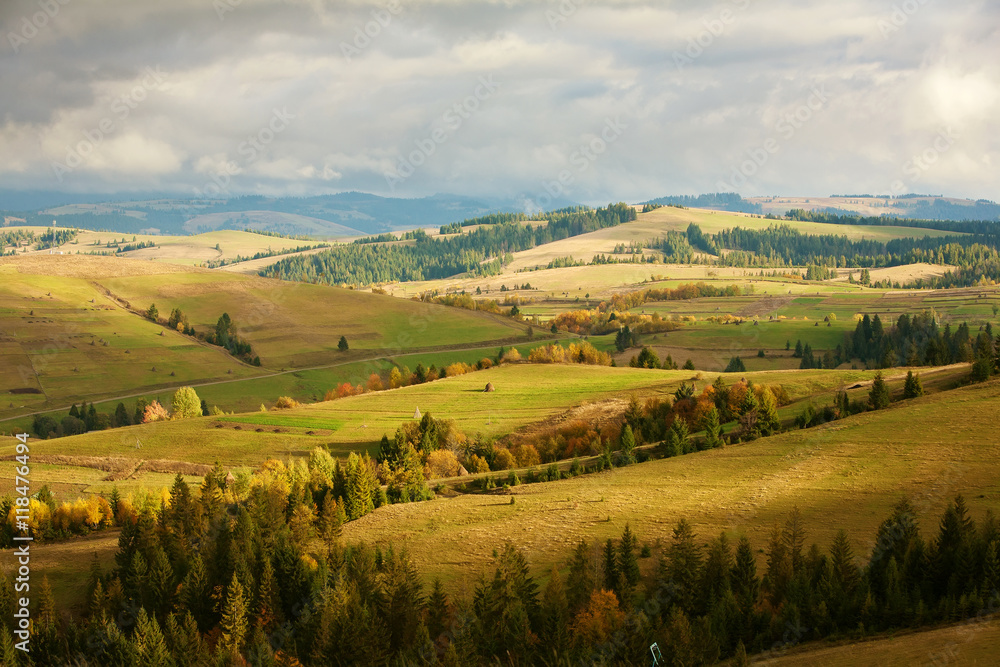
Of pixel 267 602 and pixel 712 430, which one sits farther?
pixel 712 430

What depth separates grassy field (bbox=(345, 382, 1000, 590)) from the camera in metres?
61.7

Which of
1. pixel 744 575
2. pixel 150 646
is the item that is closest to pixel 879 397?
Answer: pixel 744 575

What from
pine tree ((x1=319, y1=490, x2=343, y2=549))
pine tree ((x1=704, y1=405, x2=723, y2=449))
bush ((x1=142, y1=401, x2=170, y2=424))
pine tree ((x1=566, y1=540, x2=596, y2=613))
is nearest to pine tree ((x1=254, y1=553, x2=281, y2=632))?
pine tree ((x1=319, y1=490, x2=343, y2=549))

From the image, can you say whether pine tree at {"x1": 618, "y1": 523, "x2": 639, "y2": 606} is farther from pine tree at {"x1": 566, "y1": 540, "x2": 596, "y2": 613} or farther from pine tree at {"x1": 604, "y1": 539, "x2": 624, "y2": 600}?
pine tree at {"x1": 566, "y1": 540, "x2": 596, "y2": 613}

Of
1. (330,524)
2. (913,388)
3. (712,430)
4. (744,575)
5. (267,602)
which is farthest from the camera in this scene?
(712,430)

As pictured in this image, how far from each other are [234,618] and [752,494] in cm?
4334

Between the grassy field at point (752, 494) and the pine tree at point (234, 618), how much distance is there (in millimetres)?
13521

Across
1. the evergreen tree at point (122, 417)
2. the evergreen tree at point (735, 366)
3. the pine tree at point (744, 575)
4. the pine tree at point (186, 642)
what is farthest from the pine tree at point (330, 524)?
the evergreen tree at point (735, 366)

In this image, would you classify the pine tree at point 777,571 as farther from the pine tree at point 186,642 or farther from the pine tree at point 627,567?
the pine tree at point 186,642

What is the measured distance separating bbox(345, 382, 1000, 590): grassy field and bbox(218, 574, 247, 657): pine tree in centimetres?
1352

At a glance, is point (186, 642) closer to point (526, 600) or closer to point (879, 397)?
point (526, 600)

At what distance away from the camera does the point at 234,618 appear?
60156 mm

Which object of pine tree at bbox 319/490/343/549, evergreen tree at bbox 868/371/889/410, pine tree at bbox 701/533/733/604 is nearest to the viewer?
pine tree at bbox 701/533/733/604

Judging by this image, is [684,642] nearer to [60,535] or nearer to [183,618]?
[183,618]
